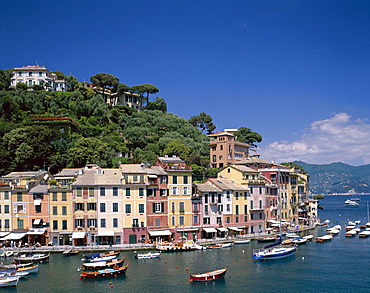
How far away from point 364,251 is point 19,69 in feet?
392

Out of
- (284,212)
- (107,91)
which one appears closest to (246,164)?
(284,212)

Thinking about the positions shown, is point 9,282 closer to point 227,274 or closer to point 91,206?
point 91,206

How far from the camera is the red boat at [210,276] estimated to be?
160 feet

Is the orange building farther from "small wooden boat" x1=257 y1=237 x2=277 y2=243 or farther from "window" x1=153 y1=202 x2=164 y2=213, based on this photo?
"window" x1=153 y1=202 x2=164 y2=213

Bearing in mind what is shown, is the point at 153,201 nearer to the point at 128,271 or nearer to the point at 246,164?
the point at 128,271

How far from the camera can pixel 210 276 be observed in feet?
162

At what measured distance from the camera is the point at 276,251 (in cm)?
6272

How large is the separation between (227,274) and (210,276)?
3.61 meters

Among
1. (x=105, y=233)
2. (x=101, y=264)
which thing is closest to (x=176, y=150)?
(x=105, y=233)

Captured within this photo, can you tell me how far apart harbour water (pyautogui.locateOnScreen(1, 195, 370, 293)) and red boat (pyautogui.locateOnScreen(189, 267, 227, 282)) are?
0.57 meters

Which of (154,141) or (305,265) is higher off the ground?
(154,141)

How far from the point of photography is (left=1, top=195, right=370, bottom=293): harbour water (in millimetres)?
47062

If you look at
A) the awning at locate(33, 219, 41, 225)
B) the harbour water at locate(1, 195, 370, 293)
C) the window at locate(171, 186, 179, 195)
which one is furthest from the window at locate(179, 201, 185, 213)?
the awning at locate(33, 219, 41, 225)

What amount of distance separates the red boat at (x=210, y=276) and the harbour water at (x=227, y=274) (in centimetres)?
57
